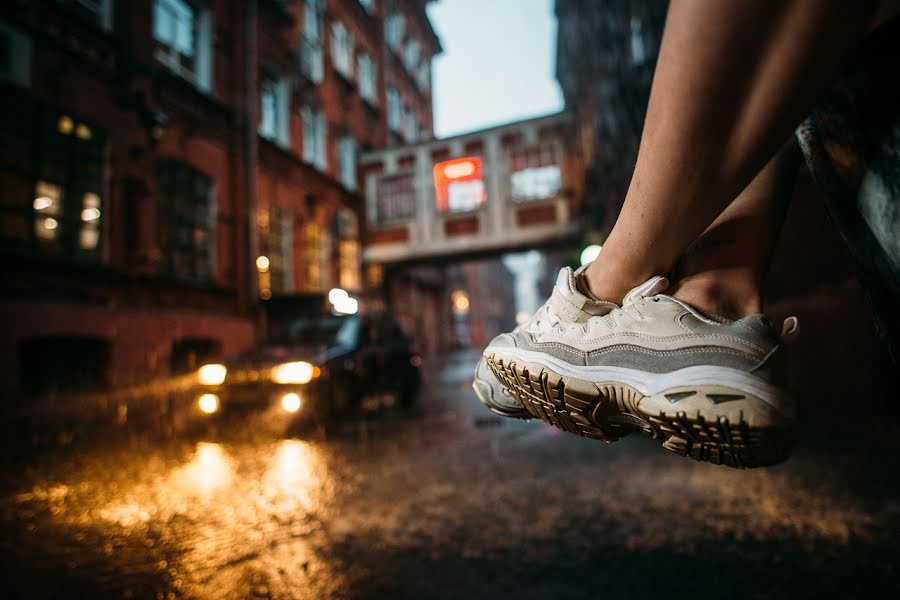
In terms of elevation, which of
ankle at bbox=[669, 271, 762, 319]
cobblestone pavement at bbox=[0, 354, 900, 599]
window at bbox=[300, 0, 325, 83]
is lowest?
cobblestone pavement at bbox=[0, 354, 900, 599]

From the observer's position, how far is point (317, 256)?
14812mm

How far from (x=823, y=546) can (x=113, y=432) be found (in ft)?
19.3

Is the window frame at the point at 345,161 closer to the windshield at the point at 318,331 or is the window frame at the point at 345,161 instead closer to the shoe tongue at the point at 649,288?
the windshield at the point at 318,331

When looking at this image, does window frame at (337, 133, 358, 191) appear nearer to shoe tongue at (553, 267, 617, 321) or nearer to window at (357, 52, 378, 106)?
window at (357, 52, 378, 106)

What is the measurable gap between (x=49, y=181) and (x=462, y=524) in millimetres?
8404

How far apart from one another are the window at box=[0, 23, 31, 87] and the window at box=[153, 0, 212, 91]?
2508mm

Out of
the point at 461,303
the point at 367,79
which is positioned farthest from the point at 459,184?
the point at 461,303

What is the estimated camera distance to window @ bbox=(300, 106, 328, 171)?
14969 mm

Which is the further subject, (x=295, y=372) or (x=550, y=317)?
(x=295, y=372)

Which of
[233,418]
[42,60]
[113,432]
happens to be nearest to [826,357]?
[233,418]

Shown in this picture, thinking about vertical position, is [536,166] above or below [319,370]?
above

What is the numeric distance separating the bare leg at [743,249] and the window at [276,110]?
1369 cm

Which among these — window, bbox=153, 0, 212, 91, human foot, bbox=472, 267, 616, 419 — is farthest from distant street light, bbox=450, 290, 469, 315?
human foot, bbox=472, 267, 616, 419

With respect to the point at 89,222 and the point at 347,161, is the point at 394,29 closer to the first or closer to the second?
the point at 347,161
